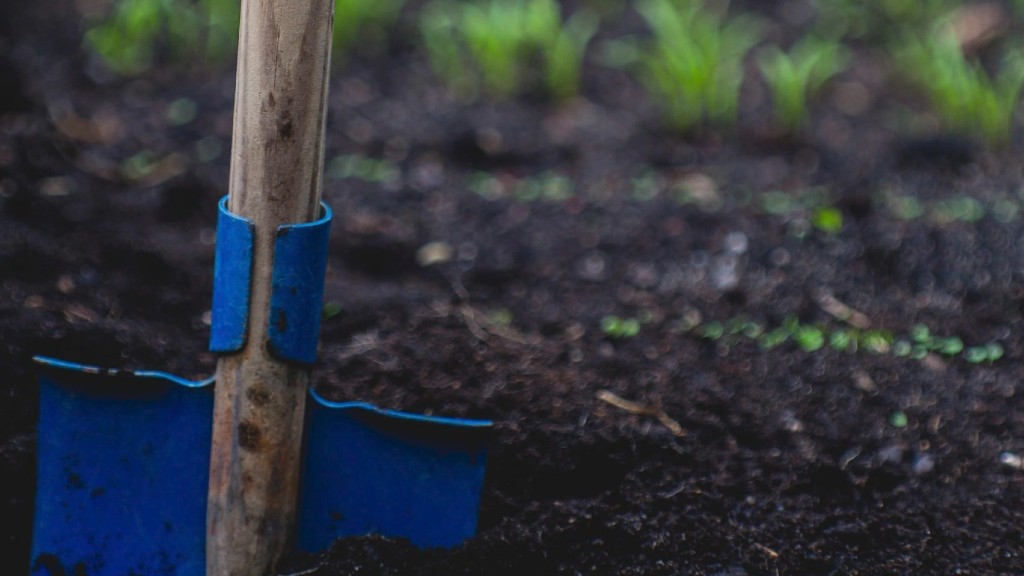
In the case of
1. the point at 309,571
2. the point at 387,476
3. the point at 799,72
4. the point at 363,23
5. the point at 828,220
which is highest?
the point at 799,72

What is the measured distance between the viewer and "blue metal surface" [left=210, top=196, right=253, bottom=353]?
50.8 inches

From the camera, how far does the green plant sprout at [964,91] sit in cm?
311

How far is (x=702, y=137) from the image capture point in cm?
334

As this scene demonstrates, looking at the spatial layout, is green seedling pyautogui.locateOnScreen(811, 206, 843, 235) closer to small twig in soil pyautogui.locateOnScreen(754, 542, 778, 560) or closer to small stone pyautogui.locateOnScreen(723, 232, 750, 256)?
small stone pyautogui.locateOnScreen(723, 232, 750, 256)

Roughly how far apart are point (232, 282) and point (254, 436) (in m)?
0.22

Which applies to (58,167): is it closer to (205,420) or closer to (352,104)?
(352,104)

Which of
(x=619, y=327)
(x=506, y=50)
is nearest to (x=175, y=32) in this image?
(x=506, y=50)

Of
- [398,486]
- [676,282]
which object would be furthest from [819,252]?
[398,486]

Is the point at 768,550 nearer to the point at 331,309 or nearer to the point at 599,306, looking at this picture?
the point at 599,306

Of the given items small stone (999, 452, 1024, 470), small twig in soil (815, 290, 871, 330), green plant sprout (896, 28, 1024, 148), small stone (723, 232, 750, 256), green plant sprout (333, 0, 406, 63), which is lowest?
small stone (999, 452, 1024, 470)

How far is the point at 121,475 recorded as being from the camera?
1455 millimetres

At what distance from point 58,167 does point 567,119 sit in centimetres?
165

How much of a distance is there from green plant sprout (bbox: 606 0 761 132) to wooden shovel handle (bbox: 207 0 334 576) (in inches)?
87.0

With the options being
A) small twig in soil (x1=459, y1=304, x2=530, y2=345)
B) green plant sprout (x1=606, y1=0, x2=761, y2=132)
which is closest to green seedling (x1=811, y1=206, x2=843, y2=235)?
green plant sprout (x1=606, y1=0, x2=761, y2=132)
